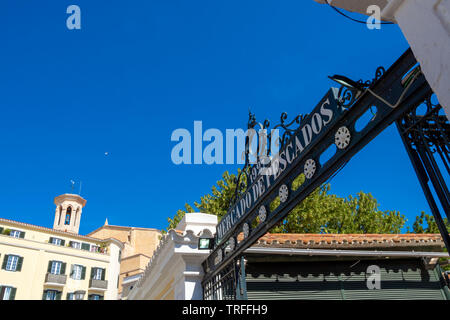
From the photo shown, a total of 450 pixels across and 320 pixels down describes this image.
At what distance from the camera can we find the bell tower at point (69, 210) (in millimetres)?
43816

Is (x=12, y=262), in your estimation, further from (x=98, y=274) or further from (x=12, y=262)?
(x=98, y=274)

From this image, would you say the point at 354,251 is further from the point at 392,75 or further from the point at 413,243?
Answer: the point at 392,75

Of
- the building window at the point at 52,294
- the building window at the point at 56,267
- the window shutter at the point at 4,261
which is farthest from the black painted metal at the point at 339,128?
the building window at the point at 56,267

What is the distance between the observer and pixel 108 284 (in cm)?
3681

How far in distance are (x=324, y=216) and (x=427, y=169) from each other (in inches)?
645

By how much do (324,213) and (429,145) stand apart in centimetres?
1642

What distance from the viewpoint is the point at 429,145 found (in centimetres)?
282

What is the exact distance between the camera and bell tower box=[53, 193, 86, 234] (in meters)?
43.8

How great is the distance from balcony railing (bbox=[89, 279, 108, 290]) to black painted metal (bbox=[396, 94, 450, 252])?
37.7m

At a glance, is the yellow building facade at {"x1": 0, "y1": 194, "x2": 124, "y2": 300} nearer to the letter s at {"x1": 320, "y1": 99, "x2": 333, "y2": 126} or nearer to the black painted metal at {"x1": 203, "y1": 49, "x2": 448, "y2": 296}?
the black painted metal at {"x1": 203, "y1": 49, "x2": 448, "y2": 296}

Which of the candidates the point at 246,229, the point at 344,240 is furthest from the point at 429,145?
the point at 344,240

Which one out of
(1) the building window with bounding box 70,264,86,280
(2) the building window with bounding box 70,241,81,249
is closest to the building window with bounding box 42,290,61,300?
(1) the building window with bounding box 70,264,86,280

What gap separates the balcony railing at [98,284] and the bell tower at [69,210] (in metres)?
9.77
